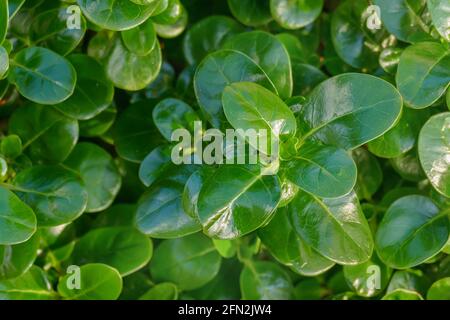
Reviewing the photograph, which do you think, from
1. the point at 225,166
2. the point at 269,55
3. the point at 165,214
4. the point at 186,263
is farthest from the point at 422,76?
the point at 186,263

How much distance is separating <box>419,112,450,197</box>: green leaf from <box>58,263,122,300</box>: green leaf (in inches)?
23.9

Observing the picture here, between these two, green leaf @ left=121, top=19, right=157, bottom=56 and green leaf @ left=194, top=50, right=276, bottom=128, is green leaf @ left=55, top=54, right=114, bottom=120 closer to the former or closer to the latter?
green leaf @ left=121, top=19, right=157, bottom=56

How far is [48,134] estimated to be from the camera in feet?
4.49

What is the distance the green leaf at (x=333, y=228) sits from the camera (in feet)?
3.67

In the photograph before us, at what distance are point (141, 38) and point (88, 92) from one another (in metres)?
0.17

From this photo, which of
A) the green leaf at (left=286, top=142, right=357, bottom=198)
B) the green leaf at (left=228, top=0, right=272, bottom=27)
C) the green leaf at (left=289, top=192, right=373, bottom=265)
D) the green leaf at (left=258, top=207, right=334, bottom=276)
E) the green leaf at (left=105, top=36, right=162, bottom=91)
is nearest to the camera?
the green leaf at (left=286, top=142, right=357, bottom=198)

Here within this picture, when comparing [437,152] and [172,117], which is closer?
[437,152]

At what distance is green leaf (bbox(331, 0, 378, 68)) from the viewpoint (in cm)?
139

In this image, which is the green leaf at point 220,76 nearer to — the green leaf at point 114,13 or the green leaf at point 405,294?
the green leaf at point 114,13

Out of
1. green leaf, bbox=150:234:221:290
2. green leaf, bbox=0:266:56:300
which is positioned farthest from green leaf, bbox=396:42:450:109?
green leaf, bbox=0:266:56:300

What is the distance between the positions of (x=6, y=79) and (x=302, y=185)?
24.8 inches

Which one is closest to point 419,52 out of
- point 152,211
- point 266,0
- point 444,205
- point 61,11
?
point 444,205

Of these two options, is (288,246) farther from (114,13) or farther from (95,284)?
(114,13)
